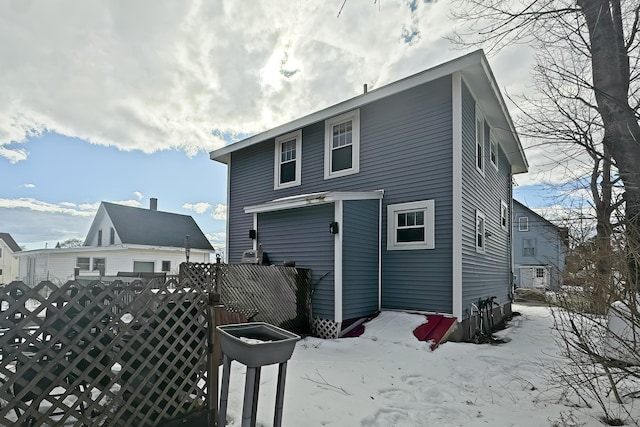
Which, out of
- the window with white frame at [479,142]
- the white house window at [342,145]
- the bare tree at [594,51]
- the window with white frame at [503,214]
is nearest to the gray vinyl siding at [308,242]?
the white house window at [342,145]

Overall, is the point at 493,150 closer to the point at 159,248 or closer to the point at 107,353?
the point at 107,353

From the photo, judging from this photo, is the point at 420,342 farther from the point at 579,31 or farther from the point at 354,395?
the point at 579,31

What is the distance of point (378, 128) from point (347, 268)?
3.54m

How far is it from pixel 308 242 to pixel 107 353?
5800 mm

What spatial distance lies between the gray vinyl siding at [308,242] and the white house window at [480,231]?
3.78m

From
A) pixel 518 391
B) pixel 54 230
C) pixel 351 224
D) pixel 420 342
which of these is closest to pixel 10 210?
pixel 54 230

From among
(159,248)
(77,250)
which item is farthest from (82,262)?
(159,248)

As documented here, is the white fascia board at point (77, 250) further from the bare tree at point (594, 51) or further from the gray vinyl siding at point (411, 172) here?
the bare tree at point (594, 51)

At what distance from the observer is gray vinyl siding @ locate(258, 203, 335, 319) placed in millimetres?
Answer: 7527

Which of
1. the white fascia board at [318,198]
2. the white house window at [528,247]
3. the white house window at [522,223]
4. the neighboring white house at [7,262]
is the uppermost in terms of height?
the white house window at [522,223]

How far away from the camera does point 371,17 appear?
4.50 metres

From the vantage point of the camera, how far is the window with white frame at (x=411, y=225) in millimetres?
7633

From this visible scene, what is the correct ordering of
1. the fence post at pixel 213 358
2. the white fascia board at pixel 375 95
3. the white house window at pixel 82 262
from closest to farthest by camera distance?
1. the fence post at pixel 213 358
2. the white fascia board at pixel 375 95
3. the white house window at pixel 82 262

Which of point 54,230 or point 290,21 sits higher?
point 290,21
